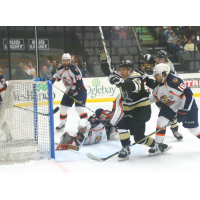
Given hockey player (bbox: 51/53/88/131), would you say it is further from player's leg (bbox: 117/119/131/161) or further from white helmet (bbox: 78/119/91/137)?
player's leg (bbox: 117/119/131/161)

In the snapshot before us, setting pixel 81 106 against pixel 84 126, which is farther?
pixel 81 106

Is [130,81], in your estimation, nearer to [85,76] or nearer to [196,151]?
[196,151]

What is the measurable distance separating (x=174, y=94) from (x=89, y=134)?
1.14 m

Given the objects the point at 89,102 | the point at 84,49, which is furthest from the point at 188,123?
the point at 84,49

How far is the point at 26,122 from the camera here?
3.30m

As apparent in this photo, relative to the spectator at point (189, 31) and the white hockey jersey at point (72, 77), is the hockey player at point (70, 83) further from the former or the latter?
the spectator at point (189, 31)

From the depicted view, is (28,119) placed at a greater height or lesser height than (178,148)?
greater

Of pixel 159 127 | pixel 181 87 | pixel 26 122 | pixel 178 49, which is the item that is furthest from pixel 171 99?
pixel 178 49

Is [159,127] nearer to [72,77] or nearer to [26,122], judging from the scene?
[26,122]

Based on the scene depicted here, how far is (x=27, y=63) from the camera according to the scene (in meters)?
7.66

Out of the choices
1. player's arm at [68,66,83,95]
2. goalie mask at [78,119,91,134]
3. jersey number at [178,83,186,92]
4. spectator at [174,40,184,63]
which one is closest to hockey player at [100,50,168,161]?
jersey number at [178,83,186,92]

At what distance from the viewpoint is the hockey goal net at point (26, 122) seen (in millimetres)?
3209

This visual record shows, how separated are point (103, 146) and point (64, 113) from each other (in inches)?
44.0

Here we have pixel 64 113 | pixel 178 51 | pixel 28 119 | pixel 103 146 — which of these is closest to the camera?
pixel 28 119
